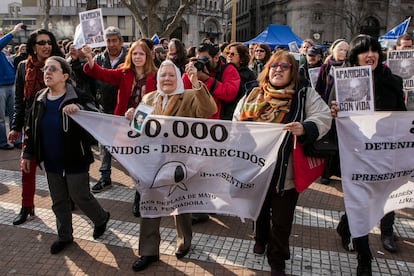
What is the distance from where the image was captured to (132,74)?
15.0 ft

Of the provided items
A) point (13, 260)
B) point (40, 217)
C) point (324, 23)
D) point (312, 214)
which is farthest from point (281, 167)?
point (324, 23)

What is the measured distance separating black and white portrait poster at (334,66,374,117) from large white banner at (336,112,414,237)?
12 centimetres

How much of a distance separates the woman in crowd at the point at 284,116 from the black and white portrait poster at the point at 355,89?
205 mm

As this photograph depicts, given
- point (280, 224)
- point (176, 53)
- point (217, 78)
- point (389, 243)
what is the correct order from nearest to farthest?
point (280, 224) → point (389, 243) → point (217, 78) → point (176, 53)

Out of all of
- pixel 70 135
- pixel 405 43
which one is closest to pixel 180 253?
pixel 70 135

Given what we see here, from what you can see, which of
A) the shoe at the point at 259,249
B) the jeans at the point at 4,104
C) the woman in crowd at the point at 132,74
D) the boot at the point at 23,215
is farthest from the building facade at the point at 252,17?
the shoe at the point at 259,249

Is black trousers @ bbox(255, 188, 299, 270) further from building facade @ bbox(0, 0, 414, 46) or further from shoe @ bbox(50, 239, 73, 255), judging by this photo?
building facade @ bbox(0, 0, 414, 46)

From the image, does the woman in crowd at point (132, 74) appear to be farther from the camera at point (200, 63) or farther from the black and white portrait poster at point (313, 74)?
the black and white portrait poster at point (313, 74)

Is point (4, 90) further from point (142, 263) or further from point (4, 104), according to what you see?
point (142, 263)

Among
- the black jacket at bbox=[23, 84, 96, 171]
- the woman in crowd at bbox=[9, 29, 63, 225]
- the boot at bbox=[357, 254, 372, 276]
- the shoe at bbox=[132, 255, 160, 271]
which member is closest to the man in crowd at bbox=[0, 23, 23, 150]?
the woman in crowd at bbox=[9, 29, 63, 225]

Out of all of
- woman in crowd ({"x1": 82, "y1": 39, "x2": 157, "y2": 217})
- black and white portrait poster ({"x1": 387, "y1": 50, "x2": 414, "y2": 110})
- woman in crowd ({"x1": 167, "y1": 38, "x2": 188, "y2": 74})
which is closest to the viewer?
black and white portrait poster ({"x1": 387, "y1": 50, "x2": 414, "y2": 110})

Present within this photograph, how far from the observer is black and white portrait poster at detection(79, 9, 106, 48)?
4590 millimetres

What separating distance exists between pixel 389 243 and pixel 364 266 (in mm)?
777

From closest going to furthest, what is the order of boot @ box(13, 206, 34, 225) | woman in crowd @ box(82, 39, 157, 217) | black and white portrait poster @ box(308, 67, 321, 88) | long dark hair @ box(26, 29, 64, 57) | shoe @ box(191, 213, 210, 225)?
woman in crowd @ box(82, 39, 157, 217) < long dark hair @ box(26, 29, 64, 57) < boot @ box(13, 206, 34, 225) < shoe @ box(191, 213, 210, 225) < black and white portrait poster @ box(308, 67, 321, 88)
